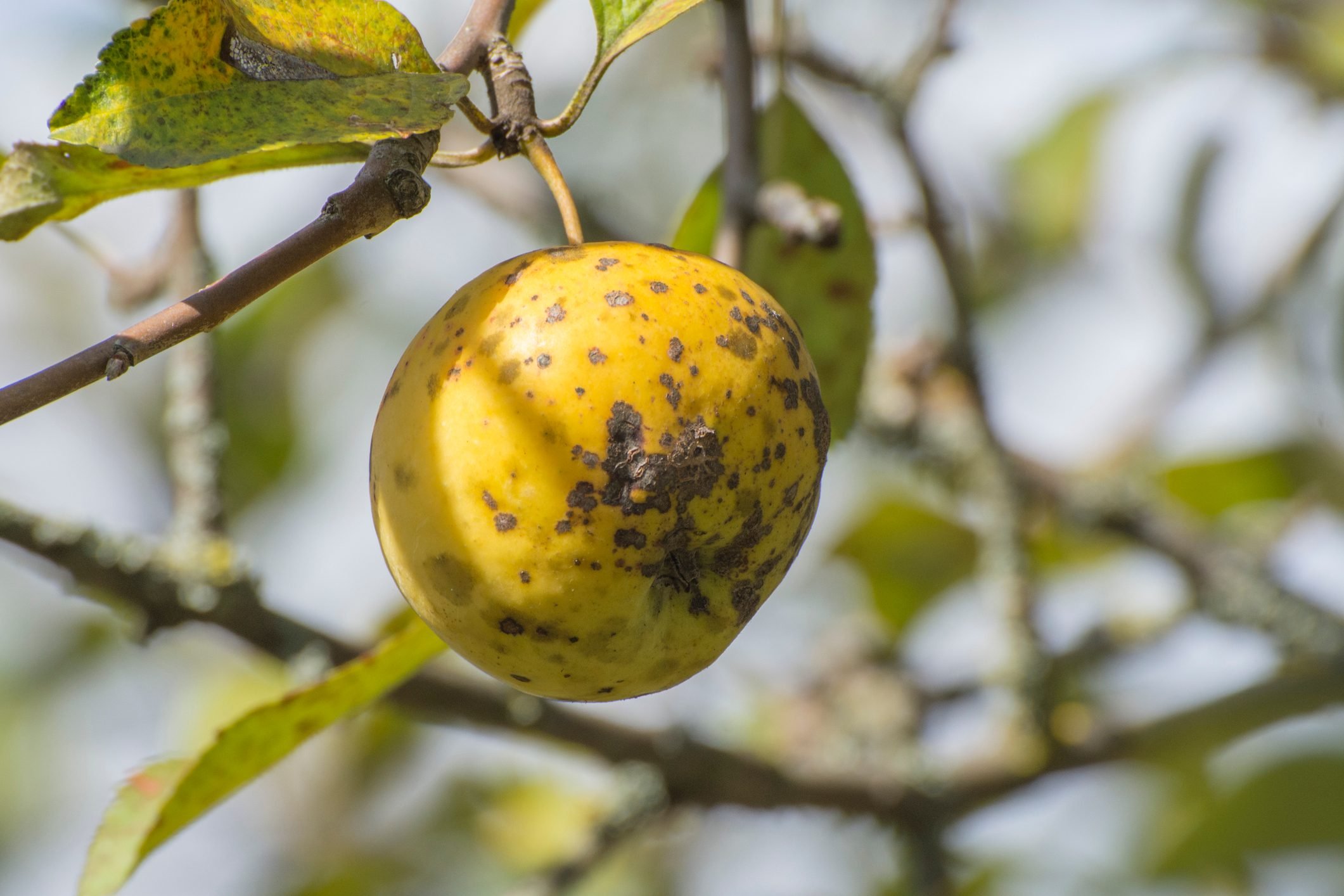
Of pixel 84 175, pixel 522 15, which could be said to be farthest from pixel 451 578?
pixel 522 15

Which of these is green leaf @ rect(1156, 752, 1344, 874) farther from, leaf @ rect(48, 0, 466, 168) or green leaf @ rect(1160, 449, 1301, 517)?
leaf @ rect(48, 0, 466, 168)

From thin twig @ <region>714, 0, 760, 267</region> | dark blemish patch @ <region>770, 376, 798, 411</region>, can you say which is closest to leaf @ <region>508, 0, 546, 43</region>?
thin twig @ <region>714, 0, 760, 267</region>

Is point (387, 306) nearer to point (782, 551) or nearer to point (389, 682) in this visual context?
point (389, 682)

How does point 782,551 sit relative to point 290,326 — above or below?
below

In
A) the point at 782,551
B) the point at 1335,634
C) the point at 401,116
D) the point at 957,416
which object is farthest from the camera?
the point at 957,416

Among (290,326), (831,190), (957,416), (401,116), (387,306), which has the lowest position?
(401,116)

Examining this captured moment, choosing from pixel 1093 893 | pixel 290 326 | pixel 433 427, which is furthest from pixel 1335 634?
pixel 290 326

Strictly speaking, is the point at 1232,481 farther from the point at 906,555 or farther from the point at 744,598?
the point at 744,598
